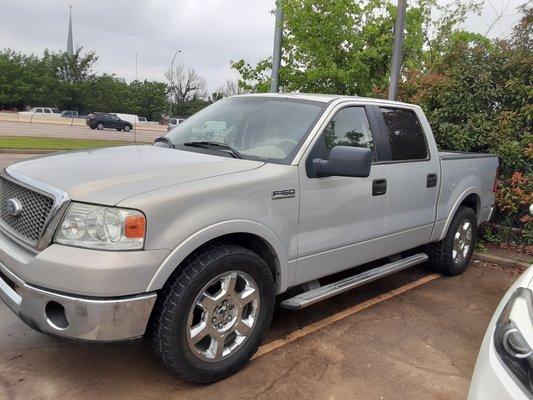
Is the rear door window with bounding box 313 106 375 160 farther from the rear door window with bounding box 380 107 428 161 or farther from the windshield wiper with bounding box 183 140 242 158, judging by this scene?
the windshield wiper with bounding box 183 140 242 158

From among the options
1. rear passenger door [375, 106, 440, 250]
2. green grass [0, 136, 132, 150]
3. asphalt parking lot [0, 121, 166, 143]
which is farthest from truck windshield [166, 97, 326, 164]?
asphalt parking lot [0, 121, 166, 143]

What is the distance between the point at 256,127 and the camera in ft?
12.4

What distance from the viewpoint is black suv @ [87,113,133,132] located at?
1813 inches

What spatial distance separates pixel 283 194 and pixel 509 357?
1.74 metres

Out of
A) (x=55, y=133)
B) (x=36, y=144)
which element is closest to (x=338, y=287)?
(x=36, y=144)

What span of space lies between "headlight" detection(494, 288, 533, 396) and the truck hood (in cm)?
174

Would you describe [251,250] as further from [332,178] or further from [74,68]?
[74,68]

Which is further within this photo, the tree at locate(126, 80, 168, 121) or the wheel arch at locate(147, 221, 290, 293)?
the tree at locate(126, 80, 168, 121)

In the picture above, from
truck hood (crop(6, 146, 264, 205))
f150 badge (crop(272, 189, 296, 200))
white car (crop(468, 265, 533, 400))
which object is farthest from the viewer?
f150 badge (crop(272, 189, 296, 200))

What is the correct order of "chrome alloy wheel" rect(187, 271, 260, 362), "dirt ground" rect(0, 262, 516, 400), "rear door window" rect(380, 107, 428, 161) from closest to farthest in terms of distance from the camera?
"chrome alloy wheel" rect(187, 271, 260, 362)
"dirt ground" rect(0, 262, 516, 400)
"rear door window" rect(380, 107, 428, 161)

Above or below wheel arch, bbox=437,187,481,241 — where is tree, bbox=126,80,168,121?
above

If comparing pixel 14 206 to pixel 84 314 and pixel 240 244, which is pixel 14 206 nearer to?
pixel 84 314

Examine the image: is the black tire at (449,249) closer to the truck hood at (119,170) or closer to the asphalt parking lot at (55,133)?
the truck hood at (119,170)

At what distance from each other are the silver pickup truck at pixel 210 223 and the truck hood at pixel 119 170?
11 mm
